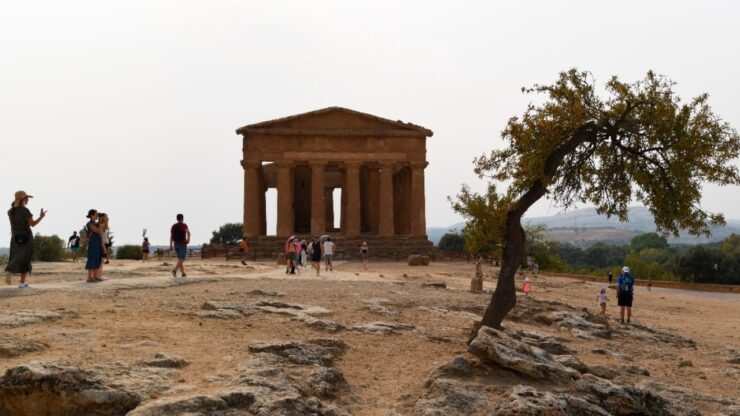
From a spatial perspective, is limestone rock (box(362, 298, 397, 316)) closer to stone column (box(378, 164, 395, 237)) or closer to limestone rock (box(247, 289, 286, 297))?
limestone rock (box(247, 289, 286, 297))

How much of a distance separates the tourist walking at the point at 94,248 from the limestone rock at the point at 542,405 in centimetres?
1285

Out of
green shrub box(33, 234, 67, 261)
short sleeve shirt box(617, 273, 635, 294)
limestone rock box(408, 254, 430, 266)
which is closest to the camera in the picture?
short sleeve shirt box(617, 273, 635, 294)

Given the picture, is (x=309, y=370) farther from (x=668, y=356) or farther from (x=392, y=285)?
(x=392, y=285)

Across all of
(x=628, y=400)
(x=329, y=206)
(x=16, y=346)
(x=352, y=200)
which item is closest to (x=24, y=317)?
(x=16, y=346)

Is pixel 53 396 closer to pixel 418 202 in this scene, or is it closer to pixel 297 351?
pixel 297 351

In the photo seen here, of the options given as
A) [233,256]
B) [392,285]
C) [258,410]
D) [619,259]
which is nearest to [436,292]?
[392,285]

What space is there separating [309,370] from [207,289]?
879cm

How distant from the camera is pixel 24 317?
1291 cm

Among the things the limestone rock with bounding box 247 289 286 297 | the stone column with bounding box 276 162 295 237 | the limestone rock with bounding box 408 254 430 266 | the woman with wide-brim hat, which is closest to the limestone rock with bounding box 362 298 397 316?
the limestone rock with bounding box 247 289 286 297

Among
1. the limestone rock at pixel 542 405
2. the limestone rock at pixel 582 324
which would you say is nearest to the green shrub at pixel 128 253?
the limestone rock at pixel 582 324

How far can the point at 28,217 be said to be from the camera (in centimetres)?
1741

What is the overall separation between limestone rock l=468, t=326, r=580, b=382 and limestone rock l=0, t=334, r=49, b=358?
6740mm

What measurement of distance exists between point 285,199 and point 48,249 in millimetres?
16278

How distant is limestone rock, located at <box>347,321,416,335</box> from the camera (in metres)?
14.8
